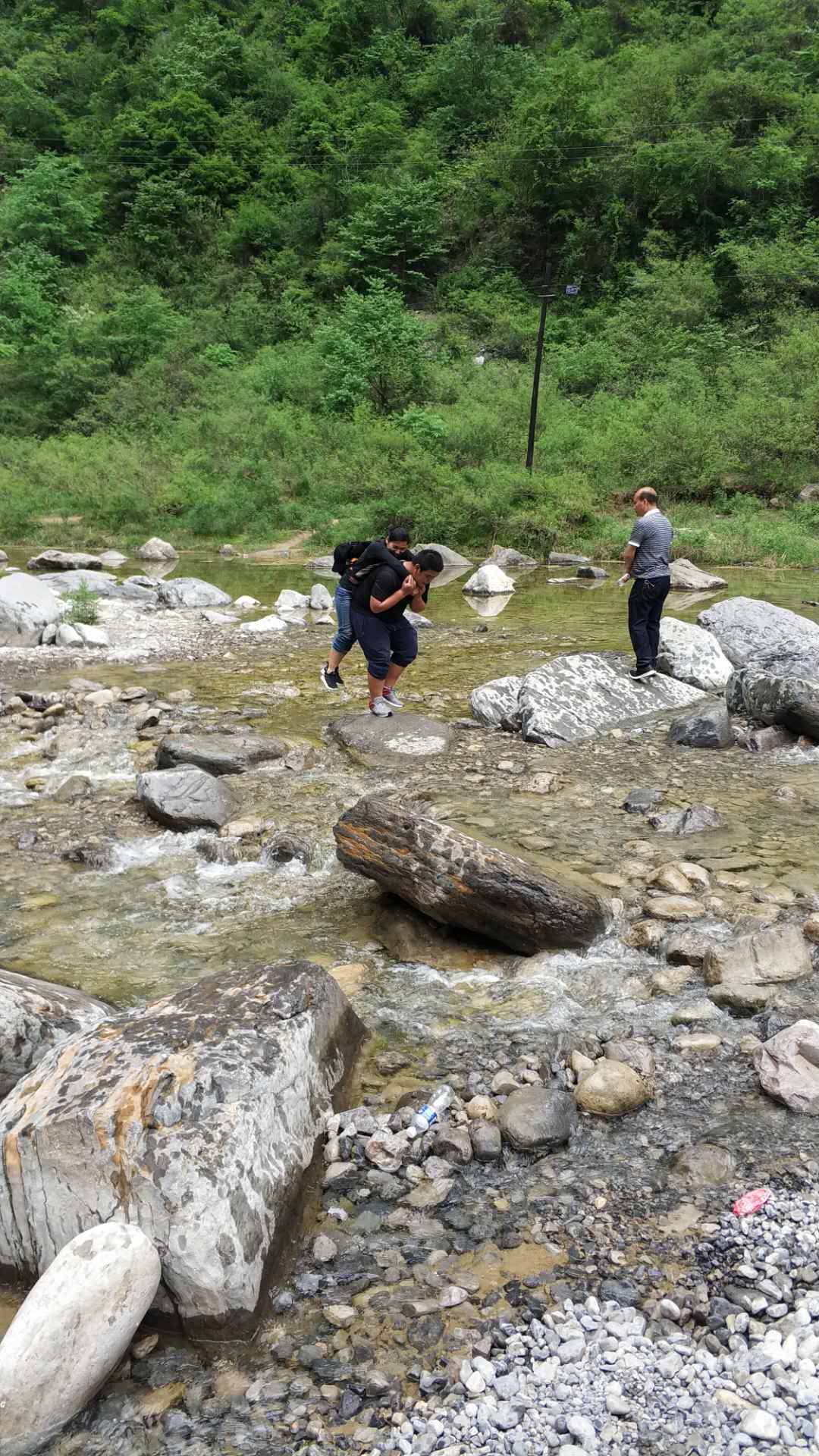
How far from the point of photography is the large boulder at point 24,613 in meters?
12.0

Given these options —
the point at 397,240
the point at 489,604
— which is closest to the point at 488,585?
the point at 489,604

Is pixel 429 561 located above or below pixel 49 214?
below

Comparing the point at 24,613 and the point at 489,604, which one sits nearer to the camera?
the point at 24,613

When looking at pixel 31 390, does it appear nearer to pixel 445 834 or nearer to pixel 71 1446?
pixel 445 834

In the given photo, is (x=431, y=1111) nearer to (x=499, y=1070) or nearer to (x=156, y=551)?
(x=499, y=1070)

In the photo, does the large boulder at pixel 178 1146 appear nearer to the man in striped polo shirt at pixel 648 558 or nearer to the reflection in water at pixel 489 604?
the man in striped polo shirt at pixel 648 558

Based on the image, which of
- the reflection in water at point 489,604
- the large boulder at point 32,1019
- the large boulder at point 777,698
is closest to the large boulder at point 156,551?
the reflection in water at point 489,604

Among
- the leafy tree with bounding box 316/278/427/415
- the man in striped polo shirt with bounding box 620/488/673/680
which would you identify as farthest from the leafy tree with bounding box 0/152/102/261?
the man in striped polo shirt with bounding box 620/488/673/680

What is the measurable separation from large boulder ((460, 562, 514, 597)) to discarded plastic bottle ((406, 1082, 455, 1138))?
1443 centimetres

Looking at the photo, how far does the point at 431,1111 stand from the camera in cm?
335

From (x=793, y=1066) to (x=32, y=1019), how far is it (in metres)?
2.94

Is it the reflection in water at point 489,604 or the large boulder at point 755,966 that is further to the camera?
the reflection in water at point 489,604

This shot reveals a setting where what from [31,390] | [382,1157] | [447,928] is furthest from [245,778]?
[31,390]

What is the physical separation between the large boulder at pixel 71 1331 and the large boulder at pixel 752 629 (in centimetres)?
896
